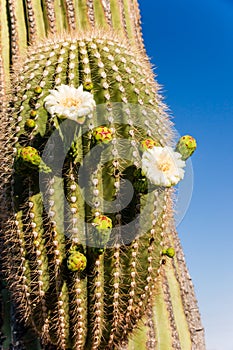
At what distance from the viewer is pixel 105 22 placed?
404 cm

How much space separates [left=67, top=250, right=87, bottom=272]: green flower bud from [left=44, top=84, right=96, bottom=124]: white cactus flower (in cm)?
56

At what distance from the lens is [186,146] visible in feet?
8.61

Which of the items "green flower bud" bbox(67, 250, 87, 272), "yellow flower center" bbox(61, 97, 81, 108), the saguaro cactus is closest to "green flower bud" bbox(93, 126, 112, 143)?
the saguaro cactus

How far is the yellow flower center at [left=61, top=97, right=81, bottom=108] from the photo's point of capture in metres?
2.43

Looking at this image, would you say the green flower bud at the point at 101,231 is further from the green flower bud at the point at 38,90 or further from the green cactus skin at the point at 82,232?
the green flower bud at the point at 38,90

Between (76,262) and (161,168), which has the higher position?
(161,168)

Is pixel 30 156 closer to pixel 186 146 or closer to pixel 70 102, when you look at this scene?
pixel 70 102

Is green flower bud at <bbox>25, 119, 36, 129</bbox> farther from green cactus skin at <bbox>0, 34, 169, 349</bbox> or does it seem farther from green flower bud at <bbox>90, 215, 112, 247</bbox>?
green flower bud at <bbox>90, 215, 112, 247</bbox>

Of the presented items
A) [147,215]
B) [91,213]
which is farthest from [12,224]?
[147,215]

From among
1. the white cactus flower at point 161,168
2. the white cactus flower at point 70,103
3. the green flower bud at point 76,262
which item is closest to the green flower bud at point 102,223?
the green flower bud at point 76,262

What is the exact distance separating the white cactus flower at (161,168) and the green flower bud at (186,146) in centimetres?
10

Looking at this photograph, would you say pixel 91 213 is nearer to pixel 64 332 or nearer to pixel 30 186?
pixel 30 186

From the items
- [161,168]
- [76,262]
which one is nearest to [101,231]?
[76,262]

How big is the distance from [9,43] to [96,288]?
7.22ft
